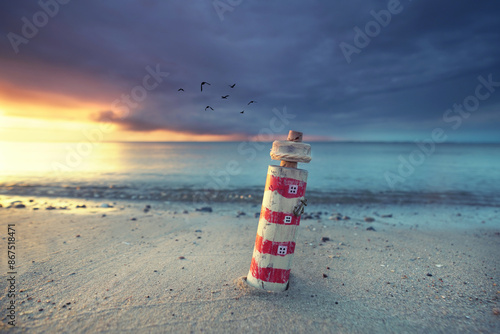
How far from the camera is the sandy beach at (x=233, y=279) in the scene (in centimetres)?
296

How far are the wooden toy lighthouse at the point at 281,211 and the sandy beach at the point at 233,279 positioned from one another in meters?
0.40

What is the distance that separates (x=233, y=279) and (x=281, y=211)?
153 centimetres

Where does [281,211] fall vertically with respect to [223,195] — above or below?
above

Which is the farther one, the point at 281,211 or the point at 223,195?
the point at 223,195

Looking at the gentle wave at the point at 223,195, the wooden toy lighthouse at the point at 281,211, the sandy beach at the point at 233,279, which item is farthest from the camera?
the gentle wave at the point at 223,195

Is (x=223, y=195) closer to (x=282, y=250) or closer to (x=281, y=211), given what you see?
(x=282, y=250)

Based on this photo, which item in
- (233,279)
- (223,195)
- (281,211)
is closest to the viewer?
(281,211)

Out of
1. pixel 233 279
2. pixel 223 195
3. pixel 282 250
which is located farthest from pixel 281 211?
pixel 223 195

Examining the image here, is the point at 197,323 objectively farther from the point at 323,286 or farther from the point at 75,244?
the point at 75,244

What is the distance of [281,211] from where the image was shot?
10.7 feet

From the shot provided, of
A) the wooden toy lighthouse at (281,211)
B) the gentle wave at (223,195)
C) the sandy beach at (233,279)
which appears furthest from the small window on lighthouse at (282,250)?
the gentle wave at (223,195)

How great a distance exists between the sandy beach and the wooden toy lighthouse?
40cm

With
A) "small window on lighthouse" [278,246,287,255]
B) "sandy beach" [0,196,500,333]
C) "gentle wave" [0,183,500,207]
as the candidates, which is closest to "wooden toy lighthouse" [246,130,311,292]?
"small window on lighthouse" [278,246,287,255]

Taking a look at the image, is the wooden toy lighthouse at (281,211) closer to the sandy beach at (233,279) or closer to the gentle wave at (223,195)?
the sandy beach at (233,279)
